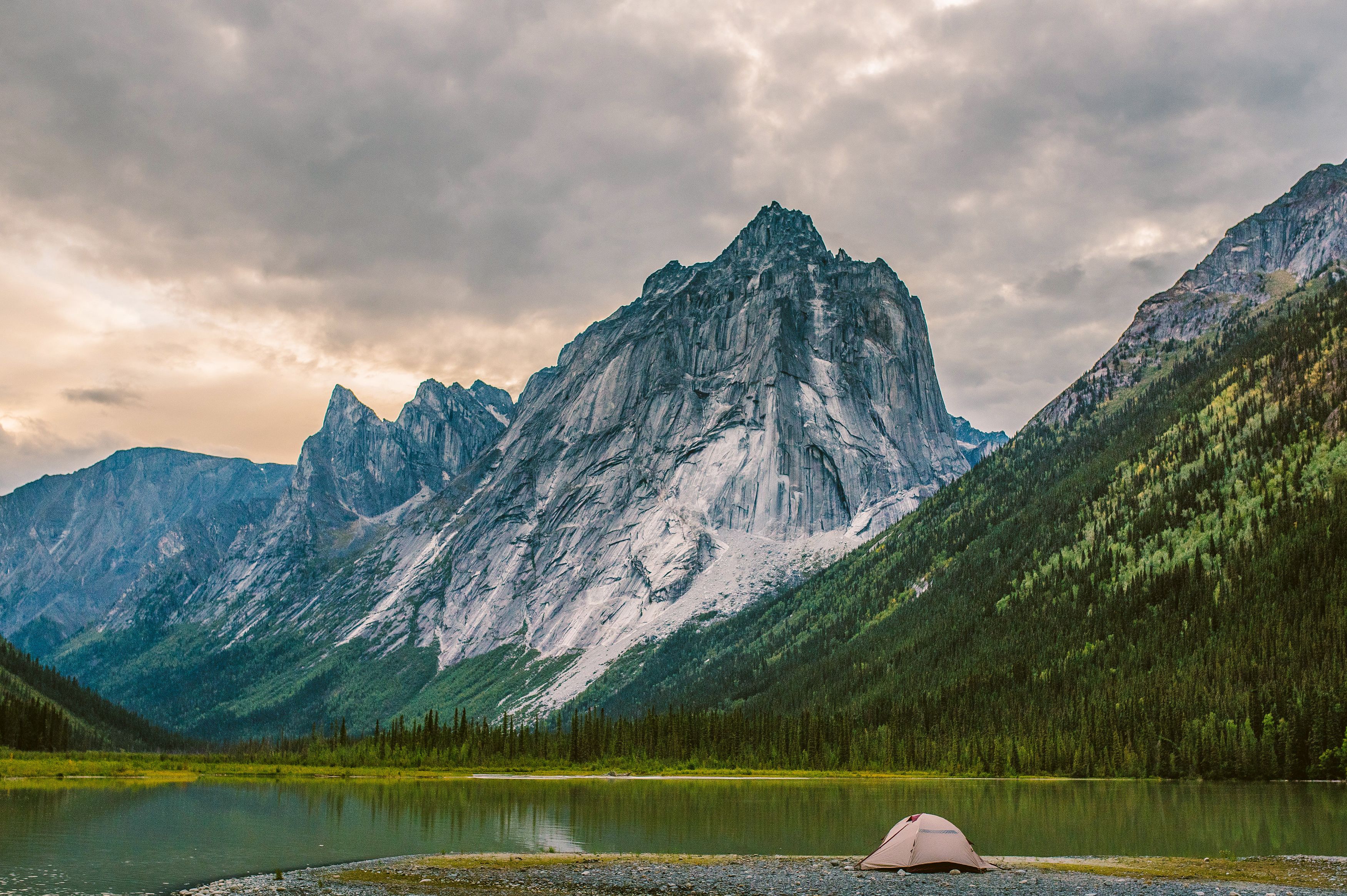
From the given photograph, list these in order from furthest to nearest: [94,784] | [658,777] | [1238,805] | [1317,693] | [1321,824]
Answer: [658,777], [1317,693], [94,784], [1238,805], [1321,824]

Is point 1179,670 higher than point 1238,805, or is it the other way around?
point 1179,670

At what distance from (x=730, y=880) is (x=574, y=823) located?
105ft

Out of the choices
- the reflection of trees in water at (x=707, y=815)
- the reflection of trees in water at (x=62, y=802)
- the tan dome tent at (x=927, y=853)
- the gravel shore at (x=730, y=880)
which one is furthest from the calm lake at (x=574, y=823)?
the tan dome tent at (x=927, y=853)

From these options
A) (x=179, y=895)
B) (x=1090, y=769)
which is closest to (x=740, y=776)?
(x=1090, y=769)

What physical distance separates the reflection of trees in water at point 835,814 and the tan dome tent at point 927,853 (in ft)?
25.9

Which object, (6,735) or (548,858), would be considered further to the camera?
(6,735)

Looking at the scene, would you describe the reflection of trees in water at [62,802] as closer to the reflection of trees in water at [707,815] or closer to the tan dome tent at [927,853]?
the reflection of trees in water at [707,815]

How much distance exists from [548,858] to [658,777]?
322 ft

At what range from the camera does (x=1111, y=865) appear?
4741cm

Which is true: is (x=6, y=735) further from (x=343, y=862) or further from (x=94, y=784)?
(x=343, y=862)

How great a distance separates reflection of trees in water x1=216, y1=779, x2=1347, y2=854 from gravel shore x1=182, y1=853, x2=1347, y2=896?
720 cm

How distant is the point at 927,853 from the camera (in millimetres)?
46156

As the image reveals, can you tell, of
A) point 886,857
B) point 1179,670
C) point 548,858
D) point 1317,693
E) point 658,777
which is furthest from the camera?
point 1179,670

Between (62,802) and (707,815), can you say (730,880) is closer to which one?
(707,815)
